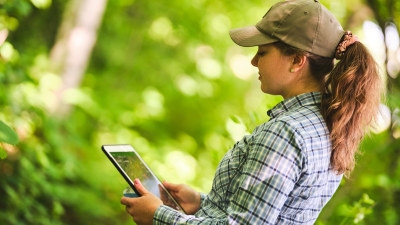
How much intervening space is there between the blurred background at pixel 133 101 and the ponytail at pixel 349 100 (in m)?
0.55

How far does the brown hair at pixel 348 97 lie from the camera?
1.63 m

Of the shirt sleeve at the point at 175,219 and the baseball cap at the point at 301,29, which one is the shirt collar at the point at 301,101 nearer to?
the baseball cap at the point at 301,29

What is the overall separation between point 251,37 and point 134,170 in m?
0.56

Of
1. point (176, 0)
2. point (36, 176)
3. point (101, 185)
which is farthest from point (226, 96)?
point (36, 176)

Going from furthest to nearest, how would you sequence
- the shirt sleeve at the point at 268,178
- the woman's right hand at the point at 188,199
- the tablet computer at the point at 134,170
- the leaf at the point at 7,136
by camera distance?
the leaf at the point at 7,136, the woman's right hand at the point at 188,199, the tablet computer at the point at 134,170, the shirt sleeve at the point at 268,178

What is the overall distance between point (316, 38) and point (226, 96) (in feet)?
22.4

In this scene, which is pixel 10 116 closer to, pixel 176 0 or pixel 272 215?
pixel 272 215

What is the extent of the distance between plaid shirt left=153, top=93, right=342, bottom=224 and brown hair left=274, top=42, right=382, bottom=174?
0.10ft

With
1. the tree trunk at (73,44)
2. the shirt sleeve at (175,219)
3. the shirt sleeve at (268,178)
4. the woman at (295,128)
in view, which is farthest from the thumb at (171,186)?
the tree trunk at (73,44)

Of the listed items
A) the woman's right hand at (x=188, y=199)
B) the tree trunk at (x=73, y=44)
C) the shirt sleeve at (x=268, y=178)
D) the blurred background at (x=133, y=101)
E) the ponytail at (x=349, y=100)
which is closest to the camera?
the shirt sleeve at (x=268, y=178)

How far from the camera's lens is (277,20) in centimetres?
168

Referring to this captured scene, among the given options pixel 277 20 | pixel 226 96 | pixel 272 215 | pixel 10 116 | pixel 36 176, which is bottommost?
pixel 272 215

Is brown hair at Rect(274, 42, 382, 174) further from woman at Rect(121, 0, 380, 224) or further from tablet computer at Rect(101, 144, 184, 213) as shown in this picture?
tablet computer at Rect(101, 144, 184, 213)

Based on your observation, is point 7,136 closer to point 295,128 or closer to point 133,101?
point 295,128
